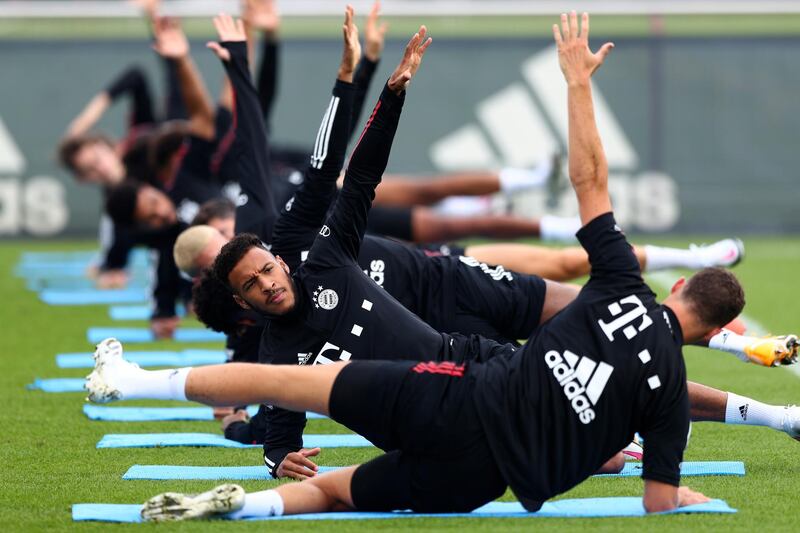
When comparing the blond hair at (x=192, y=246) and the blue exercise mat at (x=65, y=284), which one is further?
the blue exercise mat at (x=65, y=284)

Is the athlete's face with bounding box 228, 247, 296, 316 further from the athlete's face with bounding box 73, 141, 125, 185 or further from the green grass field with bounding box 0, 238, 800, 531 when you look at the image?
the athlete's face with bounding box 73, 141, 125, 185

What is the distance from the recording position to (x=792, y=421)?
6.12 m

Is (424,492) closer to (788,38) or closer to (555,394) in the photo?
(555,394)

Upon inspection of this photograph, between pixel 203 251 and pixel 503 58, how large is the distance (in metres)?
9.30

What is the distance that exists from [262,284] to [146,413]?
252 centimetres

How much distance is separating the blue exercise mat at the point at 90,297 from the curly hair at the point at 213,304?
20.2ft

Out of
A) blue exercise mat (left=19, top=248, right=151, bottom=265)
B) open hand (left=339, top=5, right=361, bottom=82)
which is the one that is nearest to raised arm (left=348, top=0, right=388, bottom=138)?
open hand (left=339, top=5, right=361, bottom=82)

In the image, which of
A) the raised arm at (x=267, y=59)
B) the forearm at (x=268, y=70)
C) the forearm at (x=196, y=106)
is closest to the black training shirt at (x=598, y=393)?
the raised arm at (x=267, y=59)

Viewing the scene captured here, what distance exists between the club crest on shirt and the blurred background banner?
32.8ft

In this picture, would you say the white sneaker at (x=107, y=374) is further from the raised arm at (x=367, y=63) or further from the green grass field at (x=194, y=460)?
the raised arm at (x=367, y=63)

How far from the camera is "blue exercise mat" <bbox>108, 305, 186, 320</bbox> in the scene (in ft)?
38.4

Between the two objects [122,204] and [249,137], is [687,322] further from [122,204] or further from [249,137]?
[122,204]

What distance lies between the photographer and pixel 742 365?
8.93 meters

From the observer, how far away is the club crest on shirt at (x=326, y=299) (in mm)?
5711
